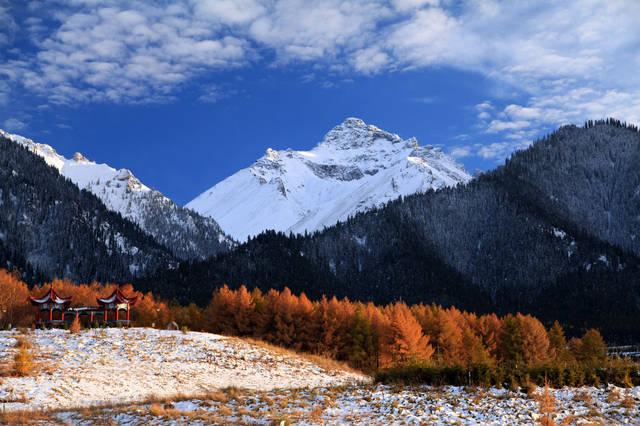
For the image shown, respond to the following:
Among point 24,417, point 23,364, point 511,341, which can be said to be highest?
point 23,364

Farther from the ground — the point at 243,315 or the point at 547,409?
the point at 243,315

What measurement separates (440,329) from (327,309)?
1807 centimetres

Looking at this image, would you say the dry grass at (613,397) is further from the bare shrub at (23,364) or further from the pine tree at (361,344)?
the pine tree at (361,344)

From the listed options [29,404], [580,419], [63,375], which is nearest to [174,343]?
[63,375]

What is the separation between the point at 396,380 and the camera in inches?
1548

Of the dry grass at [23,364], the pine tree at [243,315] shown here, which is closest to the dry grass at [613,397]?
the dry grass at [23,364]

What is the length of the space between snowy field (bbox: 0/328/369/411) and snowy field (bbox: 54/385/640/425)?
238 inches

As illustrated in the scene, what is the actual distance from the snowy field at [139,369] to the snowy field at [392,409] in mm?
6036

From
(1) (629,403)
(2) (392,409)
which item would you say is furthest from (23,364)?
(1) (629,403)

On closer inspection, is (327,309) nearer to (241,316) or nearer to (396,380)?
(241,316)

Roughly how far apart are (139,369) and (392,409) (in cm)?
2626

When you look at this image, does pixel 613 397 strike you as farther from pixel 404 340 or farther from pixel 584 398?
pixel 404 340

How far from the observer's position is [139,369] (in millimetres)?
49281

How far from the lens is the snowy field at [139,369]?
40.2 meters
